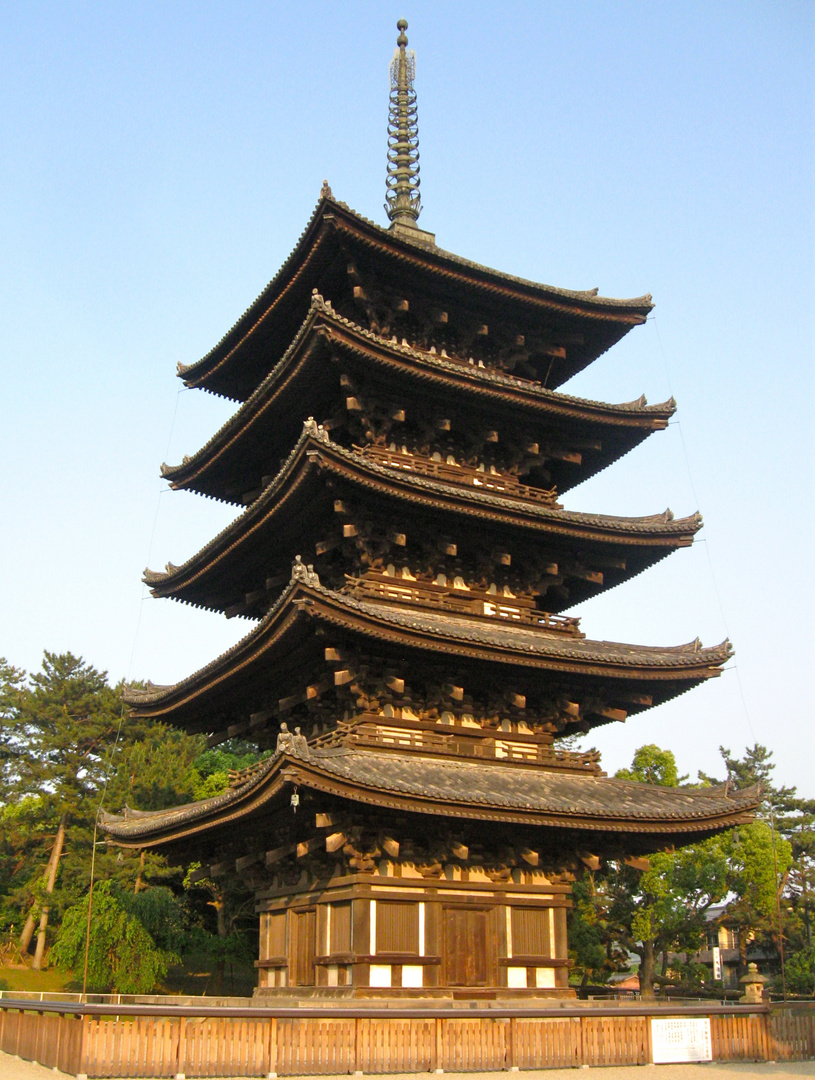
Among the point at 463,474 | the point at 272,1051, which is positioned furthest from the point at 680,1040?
the point at 463,474

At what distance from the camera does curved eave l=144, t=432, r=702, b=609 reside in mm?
23656

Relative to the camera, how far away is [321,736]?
23781mm

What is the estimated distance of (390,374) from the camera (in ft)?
85.7

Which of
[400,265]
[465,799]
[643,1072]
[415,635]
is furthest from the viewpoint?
[400,265]

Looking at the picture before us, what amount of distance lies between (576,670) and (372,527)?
20.4 feet

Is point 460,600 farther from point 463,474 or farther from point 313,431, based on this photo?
point 313,431

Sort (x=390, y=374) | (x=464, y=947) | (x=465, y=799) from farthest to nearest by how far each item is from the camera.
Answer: (x=390, y=374), (x=464, y=947), (x=465, y=799)

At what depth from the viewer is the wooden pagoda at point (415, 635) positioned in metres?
21.8

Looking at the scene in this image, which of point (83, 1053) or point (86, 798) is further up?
point (86, 798)

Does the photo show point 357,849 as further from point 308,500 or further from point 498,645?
point 308,500

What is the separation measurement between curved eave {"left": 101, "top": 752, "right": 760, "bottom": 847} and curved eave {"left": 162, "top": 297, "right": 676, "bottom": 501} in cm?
988

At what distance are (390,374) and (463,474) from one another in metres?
3.77

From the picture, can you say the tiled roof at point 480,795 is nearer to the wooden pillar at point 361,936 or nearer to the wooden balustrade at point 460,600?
the wooden pillar at point 361,936

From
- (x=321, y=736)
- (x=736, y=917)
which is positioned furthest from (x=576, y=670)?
(x=736, y=917)
